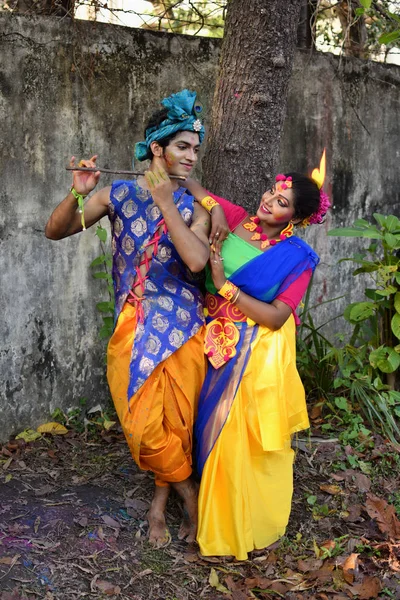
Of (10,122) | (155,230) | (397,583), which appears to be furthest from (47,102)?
(397,583)

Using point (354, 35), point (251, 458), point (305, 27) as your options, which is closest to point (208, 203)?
point (251, 458)

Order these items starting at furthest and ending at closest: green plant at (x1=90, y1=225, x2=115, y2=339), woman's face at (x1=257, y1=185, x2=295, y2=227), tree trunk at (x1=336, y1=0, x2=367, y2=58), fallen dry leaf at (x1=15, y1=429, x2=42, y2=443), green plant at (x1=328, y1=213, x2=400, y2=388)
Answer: tree trunk at (x1=336, y1=0, x2=367, y2=58)
green plant at (x1=328, y1=213, x2=400, y2=388)
green plant at (x1=90, y1=225, x2=115, y2=339)
fallen dry leaf at (x1=15, y1=429, x2=42, y2=443)
woman's face at (x1=257, y1=185, x2=295, y2=227)

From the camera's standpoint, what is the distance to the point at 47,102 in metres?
4.48

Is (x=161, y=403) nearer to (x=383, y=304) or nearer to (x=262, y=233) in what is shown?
(x=262, y=233)

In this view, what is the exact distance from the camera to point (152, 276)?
3.44 meters

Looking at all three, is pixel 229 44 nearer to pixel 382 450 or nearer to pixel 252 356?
pixel 252 356

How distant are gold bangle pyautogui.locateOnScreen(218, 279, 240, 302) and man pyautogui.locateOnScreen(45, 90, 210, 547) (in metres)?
0.17

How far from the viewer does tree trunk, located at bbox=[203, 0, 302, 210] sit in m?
4.23

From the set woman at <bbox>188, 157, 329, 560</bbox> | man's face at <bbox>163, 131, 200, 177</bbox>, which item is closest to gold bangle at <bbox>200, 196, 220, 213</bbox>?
woman at <bbox>188, 157, 329, 560</bbox>

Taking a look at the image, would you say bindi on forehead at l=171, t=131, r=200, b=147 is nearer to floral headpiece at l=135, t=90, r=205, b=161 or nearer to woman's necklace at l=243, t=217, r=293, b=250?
floral headpiece at l=135, t=90, r=205, b=161

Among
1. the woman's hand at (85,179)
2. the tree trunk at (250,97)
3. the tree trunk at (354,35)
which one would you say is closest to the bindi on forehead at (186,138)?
the woman's hand at (85,179)

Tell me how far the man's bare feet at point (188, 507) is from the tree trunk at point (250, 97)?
1.59m

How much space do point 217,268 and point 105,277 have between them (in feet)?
4.61

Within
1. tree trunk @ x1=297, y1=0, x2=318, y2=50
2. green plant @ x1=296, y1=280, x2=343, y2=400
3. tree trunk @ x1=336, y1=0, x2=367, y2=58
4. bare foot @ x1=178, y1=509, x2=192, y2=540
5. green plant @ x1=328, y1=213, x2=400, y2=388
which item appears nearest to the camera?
bare foot @ x1=178, y1=509, x2=192, y2=540
